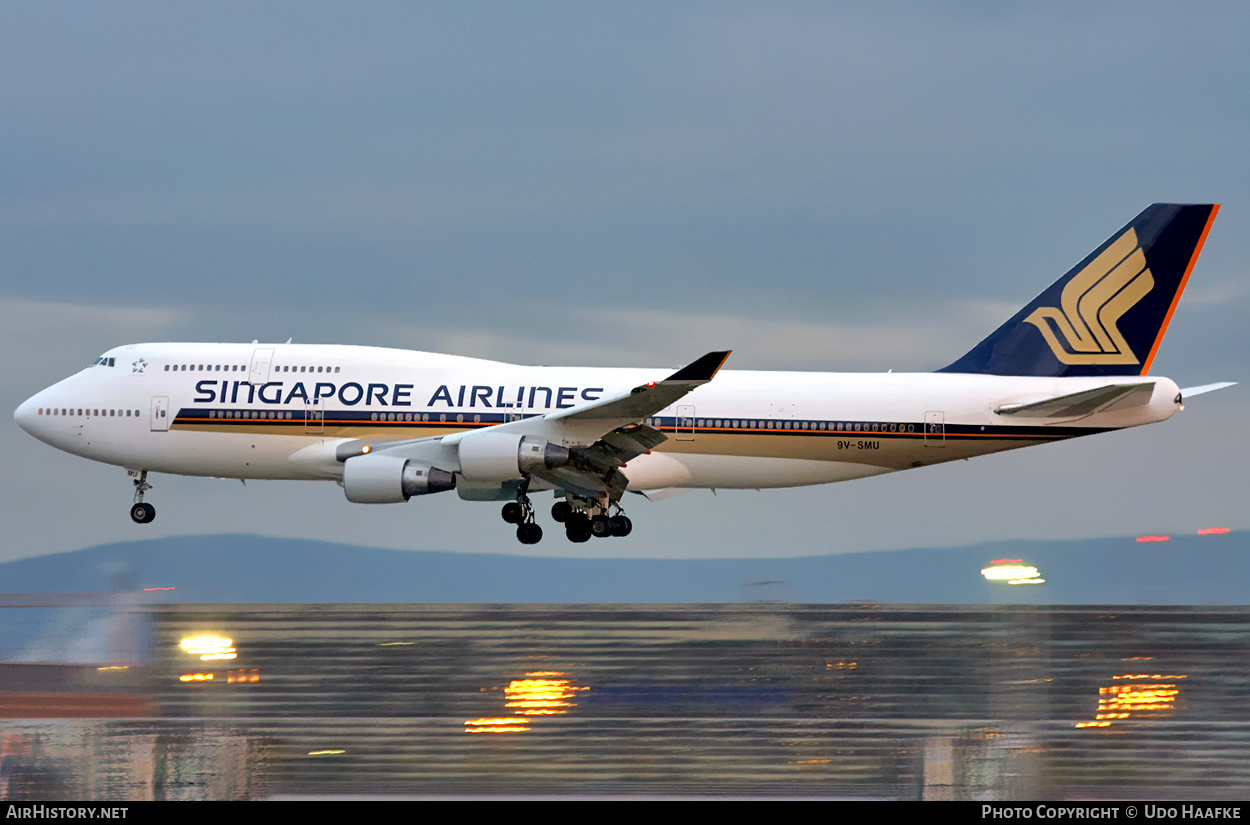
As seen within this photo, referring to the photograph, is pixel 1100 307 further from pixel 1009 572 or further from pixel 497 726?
pixel 497 726

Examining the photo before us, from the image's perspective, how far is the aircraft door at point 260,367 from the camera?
155 feet

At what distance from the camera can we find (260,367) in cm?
4750

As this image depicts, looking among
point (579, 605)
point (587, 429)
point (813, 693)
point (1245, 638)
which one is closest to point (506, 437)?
point (587, 429)

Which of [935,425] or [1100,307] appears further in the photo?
[1100,307]

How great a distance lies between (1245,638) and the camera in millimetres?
59375

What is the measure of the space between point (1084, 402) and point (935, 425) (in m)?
4.80

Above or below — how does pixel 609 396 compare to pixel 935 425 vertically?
above

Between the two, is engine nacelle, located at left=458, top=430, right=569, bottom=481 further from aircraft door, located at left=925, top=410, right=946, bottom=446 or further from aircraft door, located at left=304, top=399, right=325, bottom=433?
aircraft door, located at left=925, top=410, right=946, bottom=446

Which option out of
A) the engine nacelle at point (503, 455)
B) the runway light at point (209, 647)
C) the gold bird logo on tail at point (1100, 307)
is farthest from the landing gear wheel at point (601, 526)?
the gold bird logo on tail at point (1100, 307)

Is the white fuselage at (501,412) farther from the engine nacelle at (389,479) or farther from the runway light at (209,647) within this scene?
the runway light at (209,647)

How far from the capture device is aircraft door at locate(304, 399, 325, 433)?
153 ft

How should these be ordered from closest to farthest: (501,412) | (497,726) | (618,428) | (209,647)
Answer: (497,726), (618,428), (501,412), (209,647)

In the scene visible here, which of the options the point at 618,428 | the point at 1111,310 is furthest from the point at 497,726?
the point at 1111,310

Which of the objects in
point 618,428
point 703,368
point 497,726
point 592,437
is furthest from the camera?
point 592,437
